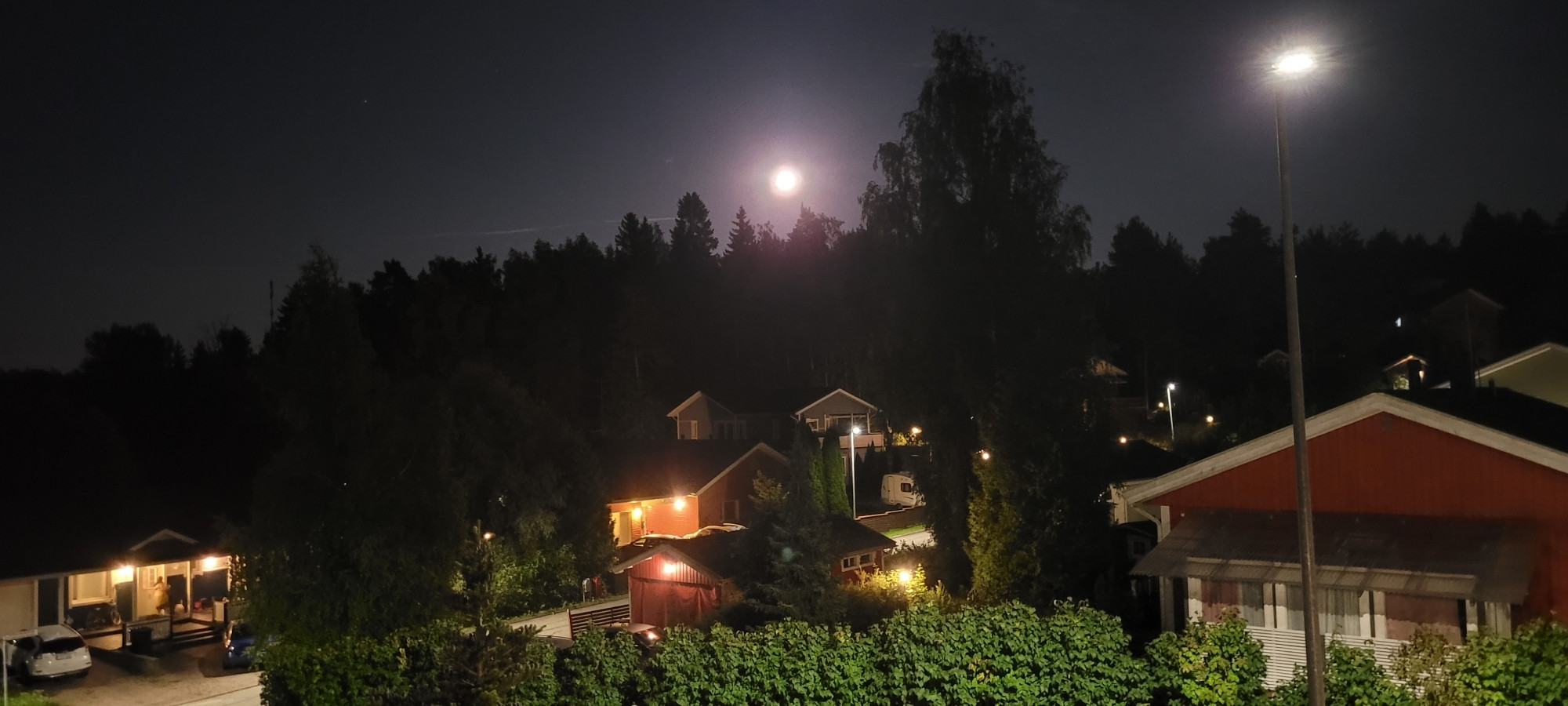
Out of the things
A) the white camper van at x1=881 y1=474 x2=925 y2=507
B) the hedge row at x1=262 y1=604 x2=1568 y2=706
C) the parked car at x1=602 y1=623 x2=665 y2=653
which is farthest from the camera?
the white camper van at x1=881 y1=474 x2=925 y2=507

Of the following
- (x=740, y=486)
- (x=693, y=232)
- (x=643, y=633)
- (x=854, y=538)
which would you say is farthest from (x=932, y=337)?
(x=693, y=232)

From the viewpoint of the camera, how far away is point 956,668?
14477 mm

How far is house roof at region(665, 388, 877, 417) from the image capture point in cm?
6362

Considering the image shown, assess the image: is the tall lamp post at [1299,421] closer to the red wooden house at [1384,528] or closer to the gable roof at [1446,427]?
the red wooden house at [1384,528]

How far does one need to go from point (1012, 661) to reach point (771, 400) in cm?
5172

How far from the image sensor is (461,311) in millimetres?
58125

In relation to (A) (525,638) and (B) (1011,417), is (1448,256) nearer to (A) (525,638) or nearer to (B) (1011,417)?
(B) (1011,417)

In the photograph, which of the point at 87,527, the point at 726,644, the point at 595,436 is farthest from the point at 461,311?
the point at 726,644

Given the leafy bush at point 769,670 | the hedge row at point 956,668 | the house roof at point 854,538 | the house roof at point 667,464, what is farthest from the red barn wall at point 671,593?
the house roof at point 667,464

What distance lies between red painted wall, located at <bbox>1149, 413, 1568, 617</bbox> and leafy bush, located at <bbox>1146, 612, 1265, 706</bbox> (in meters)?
4.23

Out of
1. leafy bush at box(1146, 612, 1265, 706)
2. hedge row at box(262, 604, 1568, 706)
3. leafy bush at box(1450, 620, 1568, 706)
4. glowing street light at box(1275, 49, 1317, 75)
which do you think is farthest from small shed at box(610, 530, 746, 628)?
glowing street light at box(1275, 49, 1317, 75)

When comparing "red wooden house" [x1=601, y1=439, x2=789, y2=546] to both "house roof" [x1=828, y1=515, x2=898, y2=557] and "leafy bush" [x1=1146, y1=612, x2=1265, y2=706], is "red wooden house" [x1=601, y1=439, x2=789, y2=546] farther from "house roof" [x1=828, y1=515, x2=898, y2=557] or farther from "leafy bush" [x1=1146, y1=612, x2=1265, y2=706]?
"leafy bush" [x1=1146, y1=612, x2=1265, y2=706]

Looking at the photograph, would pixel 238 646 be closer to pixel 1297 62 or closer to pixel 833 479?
pixel 833 479

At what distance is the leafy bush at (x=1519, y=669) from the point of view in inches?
463
